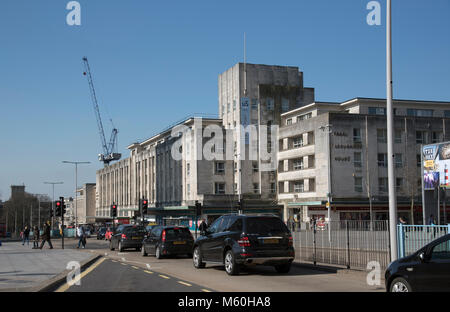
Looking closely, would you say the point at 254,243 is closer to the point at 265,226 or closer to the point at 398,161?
the point at 265,226

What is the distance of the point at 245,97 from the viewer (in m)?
75.3

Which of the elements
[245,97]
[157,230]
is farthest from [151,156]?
[157,230]

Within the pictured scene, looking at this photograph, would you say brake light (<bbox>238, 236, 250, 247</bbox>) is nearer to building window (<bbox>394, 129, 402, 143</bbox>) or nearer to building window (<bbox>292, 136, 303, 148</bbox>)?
building window (<bbox>394, 129, 402, 143</bbox>)

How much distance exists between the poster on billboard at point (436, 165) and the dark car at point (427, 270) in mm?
25601

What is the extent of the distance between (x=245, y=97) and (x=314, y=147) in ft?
48.9

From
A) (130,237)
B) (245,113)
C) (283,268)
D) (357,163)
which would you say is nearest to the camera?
(283,268)

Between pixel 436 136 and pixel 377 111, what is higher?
pixel 377 111

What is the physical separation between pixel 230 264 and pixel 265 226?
1583 mm

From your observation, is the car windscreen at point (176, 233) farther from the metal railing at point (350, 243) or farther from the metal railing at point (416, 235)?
the metal railing at point (416, 235)

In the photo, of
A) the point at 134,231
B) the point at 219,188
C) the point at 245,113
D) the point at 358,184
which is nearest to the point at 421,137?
the point at 358,184

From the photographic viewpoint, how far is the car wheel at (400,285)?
31.9 ft

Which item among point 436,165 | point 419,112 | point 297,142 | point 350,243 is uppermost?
point 419,112

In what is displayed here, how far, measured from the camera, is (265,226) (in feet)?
53.8
